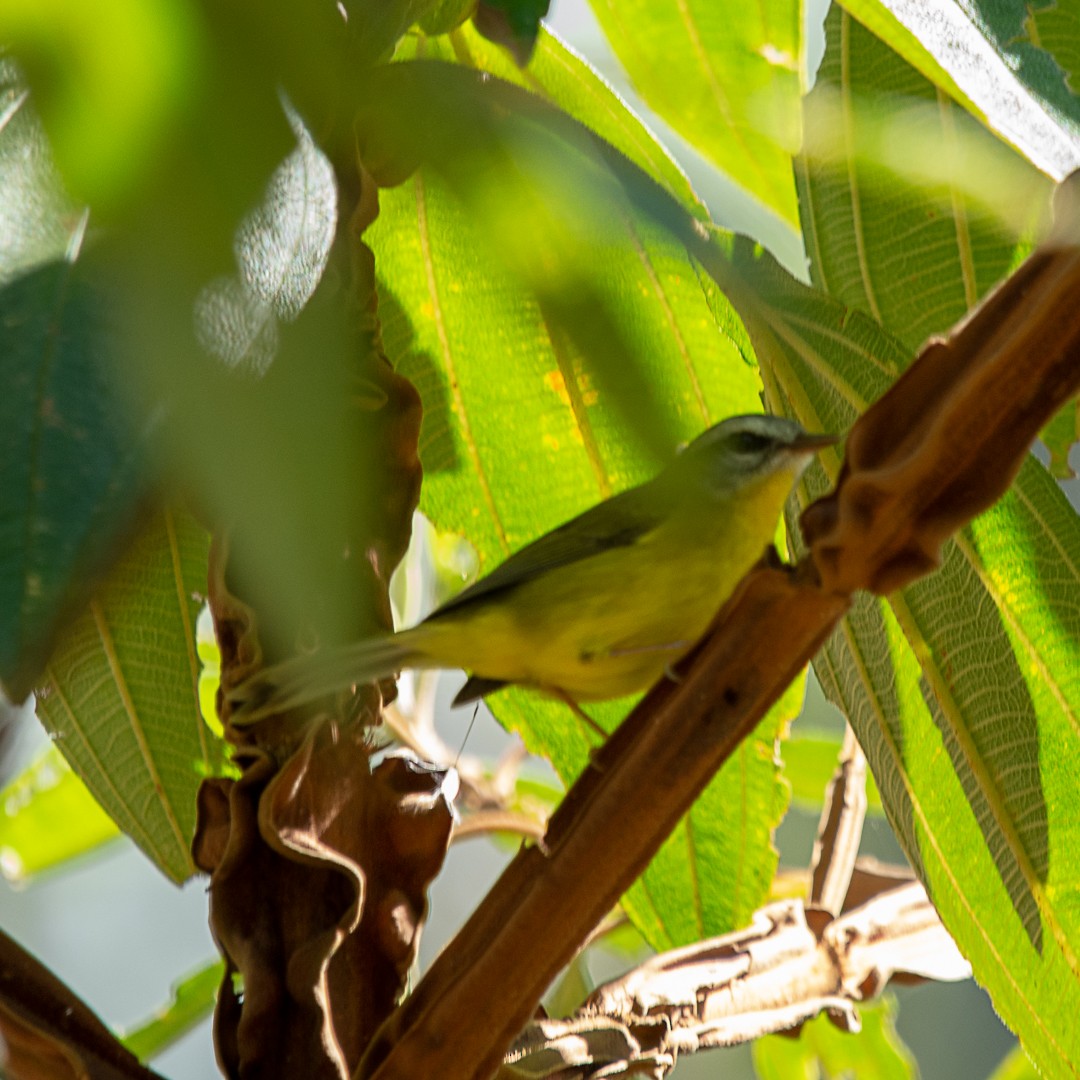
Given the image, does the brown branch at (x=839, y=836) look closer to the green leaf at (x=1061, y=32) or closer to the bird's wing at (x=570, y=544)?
the bird's wing at (x=570, y=544)

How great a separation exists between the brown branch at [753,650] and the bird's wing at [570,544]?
47 cm

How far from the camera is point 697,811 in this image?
995 mm

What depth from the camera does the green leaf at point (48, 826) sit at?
1549 millimetres

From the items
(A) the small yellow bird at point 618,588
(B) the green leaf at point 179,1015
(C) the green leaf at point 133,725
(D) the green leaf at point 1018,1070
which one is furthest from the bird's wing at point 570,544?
(D) the green leaf at point 1018,1070

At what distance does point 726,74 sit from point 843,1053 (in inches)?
40.7

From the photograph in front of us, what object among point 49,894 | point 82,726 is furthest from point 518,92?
point 49,894

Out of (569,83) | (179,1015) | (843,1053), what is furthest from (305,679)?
(843,1053)

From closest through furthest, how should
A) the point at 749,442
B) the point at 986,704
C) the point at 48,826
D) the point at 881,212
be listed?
the point at 986,704 → the point at 881,212 → the point at 749,442 → the point at 48,826

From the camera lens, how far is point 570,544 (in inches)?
41.1

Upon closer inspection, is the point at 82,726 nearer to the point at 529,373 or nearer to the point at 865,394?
the point at 529,373

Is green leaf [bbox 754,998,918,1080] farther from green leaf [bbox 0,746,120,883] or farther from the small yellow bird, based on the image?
green leaf [bbox 0,746,120,883]

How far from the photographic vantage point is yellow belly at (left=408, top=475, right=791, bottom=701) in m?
1.06

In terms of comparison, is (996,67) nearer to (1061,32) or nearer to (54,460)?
(1061,32)

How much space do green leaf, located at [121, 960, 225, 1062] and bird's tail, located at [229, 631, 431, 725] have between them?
631 millimetres
